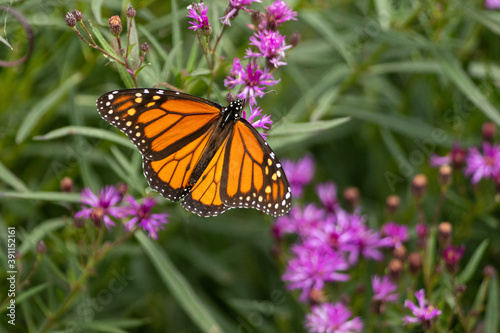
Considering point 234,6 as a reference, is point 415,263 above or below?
below

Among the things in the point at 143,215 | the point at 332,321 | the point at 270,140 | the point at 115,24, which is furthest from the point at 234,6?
the point at 332,321

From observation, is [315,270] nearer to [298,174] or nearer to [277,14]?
[298,174]

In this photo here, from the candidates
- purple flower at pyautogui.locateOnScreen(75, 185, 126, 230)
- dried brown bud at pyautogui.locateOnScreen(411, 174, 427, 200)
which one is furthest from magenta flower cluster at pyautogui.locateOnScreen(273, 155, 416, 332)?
purple flower at pyautogui.locateOnScreen(75, 185, 126, 230)

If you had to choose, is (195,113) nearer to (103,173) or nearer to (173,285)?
(173,285)

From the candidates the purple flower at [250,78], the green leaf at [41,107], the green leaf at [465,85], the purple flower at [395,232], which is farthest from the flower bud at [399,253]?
the green leaf at [41,107]

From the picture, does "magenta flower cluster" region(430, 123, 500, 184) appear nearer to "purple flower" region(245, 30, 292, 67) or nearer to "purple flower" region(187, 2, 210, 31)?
"purple flower" region(245, 30, 292, 67)

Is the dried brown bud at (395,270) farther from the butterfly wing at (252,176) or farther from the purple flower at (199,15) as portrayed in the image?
the purple flower at (199,15)

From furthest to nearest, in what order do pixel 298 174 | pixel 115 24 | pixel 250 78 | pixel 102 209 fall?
pixel 298 174 → pixel 102 209 → pixel 250 78 → pixel 115 24
